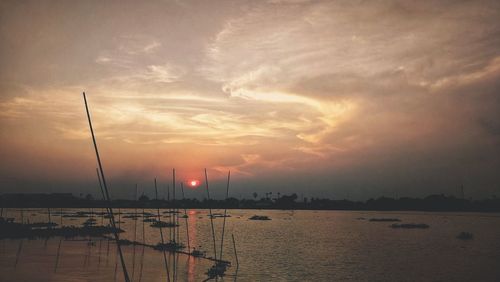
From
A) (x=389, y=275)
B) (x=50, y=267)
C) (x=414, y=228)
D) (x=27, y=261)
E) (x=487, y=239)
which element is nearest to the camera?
(x=50, y=267)

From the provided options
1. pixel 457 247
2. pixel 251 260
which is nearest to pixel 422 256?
pixel 457 247

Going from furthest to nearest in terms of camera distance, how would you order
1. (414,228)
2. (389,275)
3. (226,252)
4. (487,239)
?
(414,228) → (487,239) → (226,252) → (389,275)

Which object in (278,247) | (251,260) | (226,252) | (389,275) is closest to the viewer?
(389,275)

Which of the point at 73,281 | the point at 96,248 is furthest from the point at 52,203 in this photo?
the point at 73,281

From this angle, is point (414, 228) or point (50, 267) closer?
point (50, 267)

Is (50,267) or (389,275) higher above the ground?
(50,267)

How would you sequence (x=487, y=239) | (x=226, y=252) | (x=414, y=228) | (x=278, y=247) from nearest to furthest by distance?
(x=226, y=252) → (x=278, y=247) → (x=487, y=239) → (x=414, y=228)

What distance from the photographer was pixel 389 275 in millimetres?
33531

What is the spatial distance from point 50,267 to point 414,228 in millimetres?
79775

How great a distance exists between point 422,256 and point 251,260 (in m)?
21.8

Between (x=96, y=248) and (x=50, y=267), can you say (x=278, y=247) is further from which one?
(x=50, y=267)

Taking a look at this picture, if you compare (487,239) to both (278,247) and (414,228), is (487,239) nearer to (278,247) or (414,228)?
(414,228)

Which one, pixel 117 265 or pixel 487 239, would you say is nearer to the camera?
pixel 117 265

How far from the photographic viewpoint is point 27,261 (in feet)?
102
